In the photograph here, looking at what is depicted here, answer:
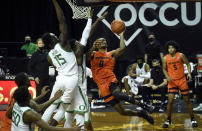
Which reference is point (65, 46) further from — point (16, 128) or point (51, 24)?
point (51, 24)

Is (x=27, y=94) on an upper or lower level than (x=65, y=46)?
lower

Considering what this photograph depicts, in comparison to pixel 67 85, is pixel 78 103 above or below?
below

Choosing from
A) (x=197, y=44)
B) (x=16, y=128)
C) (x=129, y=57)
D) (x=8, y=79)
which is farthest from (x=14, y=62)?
(x=16, y=128)

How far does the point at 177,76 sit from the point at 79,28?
6952 millimetres

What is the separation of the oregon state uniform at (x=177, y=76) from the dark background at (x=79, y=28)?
15.0ft

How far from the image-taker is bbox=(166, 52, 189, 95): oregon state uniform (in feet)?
31.2

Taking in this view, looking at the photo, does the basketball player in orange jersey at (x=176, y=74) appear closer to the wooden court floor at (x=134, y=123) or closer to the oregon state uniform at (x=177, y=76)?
the oregon state uniform at (x=177, y=76)

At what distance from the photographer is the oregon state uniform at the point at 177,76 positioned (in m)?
9.52

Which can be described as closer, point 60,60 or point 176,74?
point 60,60

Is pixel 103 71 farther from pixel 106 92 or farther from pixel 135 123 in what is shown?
pixel 135 123

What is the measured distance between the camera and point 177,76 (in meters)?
9.57

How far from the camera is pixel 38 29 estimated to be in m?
16.8

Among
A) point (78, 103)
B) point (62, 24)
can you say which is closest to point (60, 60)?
point (62, 24)

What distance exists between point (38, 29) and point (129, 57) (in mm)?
4186
